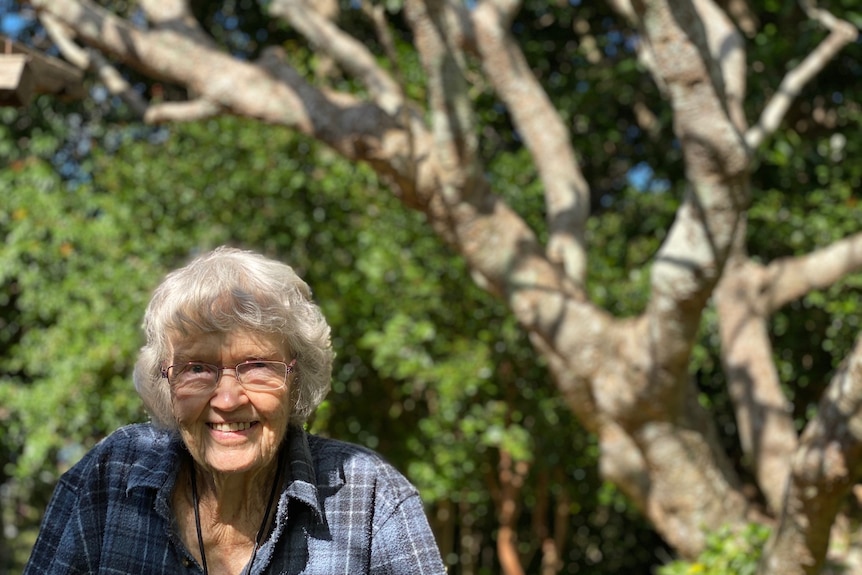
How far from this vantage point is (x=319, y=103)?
17.0 feet

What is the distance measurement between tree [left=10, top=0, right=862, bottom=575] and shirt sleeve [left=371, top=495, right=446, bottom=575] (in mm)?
2371

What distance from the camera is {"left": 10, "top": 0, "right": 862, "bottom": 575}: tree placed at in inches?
166

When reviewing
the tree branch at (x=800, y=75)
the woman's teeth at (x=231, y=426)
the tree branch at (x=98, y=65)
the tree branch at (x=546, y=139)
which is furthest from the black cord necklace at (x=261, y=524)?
the tree branch at (x=98, y=65)

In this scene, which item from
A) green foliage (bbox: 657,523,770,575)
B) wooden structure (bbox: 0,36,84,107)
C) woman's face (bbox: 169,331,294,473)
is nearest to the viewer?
woman's face (bbox: 169,331,294,473)

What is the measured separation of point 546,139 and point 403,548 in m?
3.83

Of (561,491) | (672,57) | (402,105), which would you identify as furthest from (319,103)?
(561,491)

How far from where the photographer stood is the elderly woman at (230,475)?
190 centimetres

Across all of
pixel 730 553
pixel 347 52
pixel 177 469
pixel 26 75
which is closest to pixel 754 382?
pixel 730 553

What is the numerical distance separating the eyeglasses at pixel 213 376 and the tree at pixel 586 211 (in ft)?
8.47

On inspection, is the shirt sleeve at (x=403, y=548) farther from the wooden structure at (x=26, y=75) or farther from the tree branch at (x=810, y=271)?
the tree branch at (x=810, y=271)

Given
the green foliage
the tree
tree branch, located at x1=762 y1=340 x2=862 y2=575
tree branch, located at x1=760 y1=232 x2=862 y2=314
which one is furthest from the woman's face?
tree branch, located at x1=760 y1=232 x2=862 y2=314

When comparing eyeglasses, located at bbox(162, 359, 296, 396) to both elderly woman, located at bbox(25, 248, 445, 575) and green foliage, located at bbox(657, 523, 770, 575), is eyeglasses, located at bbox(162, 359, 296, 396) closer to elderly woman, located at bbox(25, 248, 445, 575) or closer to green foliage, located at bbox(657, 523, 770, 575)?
elderly woman, located at bbox(25, 248, 445, 575)

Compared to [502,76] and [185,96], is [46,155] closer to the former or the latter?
[185,96]

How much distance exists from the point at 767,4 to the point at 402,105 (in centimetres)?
347
